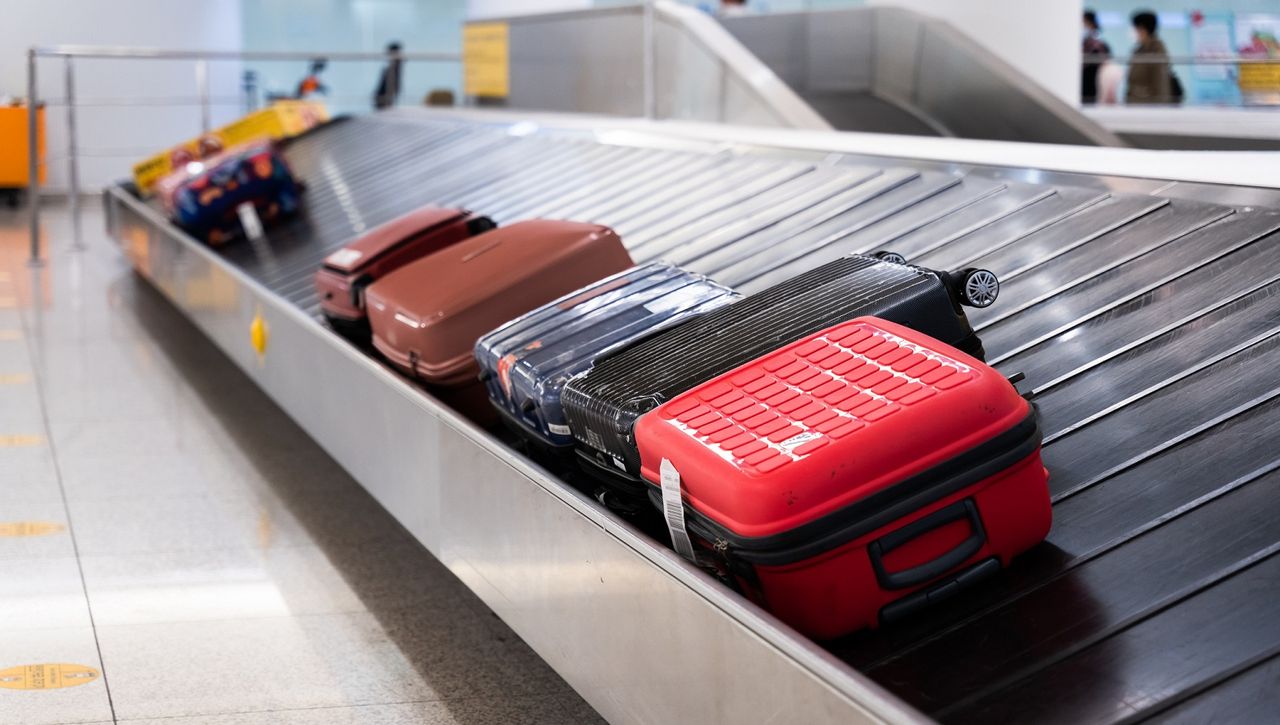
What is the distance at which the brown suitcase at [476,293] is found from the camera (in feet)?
9.20

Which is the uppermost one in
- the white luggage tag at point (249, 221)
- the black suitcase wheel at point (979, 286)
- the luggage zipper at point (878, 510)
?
the black suitcase wheel at point (979, 286)

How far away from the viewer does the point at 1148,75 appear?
10.1 meters

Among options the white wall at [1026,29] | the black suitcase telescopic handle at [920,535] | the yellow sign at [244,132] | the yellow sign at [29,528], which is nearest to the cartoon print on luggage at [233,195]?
the yellow sign at [244,132]

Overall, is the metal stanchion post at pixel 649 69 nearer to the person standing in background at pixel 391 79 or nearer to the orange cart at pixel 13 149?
the person standing in background at pixel 391 79

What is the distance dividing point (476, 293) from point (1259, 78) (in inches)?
336

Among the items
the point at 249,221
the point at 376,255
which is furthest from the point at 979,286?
the point at 249,221

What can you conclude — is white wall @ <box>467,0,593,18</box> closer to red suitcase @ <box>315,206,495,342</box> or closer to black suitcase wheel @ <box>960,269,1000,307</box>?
red suitcase @ <box>315,206,495,342</box>

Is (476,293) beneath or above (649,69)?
beneath

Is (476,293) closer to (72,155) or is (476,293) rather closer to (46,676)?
(46,676)

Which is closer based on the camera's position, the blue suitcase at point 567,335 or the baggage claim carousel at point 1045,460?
the baggage claim carousel at point 1045,460

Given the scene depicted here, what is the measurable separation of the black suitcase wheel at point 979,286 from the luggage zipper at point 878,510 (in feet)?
1.27

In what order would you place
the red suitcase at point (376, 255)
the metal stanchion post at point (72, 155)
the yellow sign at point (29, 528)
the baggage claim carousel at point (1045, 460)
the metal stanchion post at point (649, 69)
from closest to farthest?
the baggage claim carousel at point (1045, 460)
the yellow sign at point (29, 528)
the red suitcase at point (376, 255)
the metal stanchion post at point (649, 69)
the metal stanchion post at point (72, 155)

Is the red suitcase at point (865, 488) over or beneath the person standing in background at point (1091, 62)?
beneath

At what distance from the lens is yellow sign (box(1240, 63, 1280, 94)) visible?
9.20 meters
